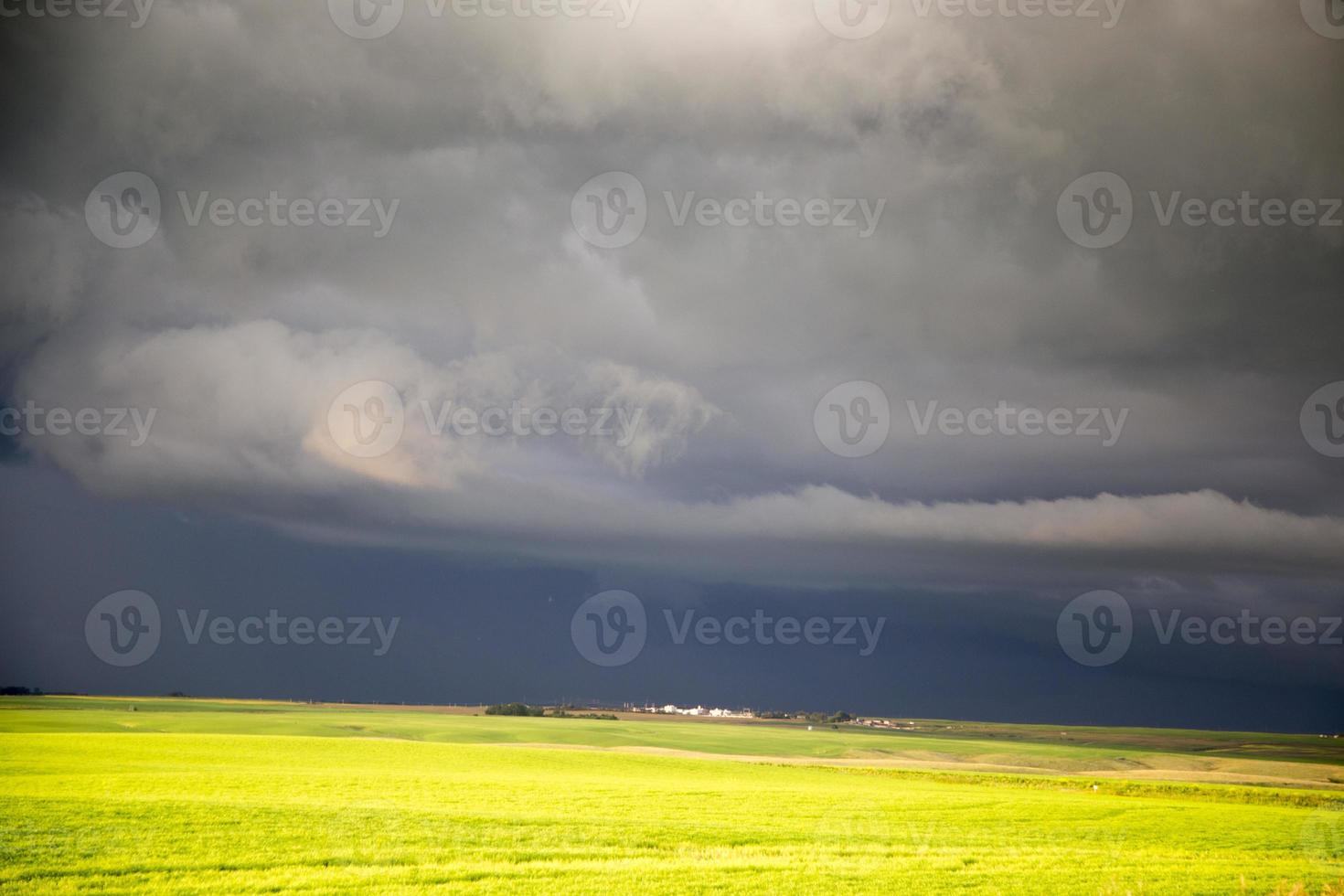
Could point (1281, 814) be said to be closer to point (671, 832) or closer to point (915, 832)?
point (915, 832)

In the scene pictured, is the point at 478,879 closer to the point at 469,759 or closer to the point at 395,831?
the point at 395,831

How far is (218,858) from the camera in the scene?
→ 81.3 feet

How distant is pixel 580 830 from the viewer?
33031 mm

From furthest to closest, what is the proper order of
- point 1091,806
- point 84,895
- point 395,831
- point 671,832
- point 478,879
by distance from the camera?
point 1091,806, point 671,832, point 395,831, point 478,879, point 84,895

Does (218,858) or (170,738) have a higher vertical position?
(218,858)

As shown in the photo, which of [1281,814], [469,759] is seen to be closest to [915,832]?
[1281,814]

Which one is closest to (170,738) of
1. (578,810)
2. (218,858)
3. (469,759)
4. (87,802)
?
(469,759)

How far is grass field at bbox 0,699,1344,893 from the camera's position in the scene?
79.2 feet

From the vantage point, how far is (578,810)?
39.6 meters

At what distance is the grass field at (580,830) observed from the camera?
24.1 metres

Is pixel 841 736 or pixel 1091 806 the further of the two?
pixel 841 736

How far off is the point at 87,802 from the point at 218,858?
13.7m

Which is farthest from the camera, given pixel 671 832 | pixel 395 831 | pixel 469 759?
pixel 469 759

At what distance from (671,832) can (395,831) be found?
10299 millimetres
